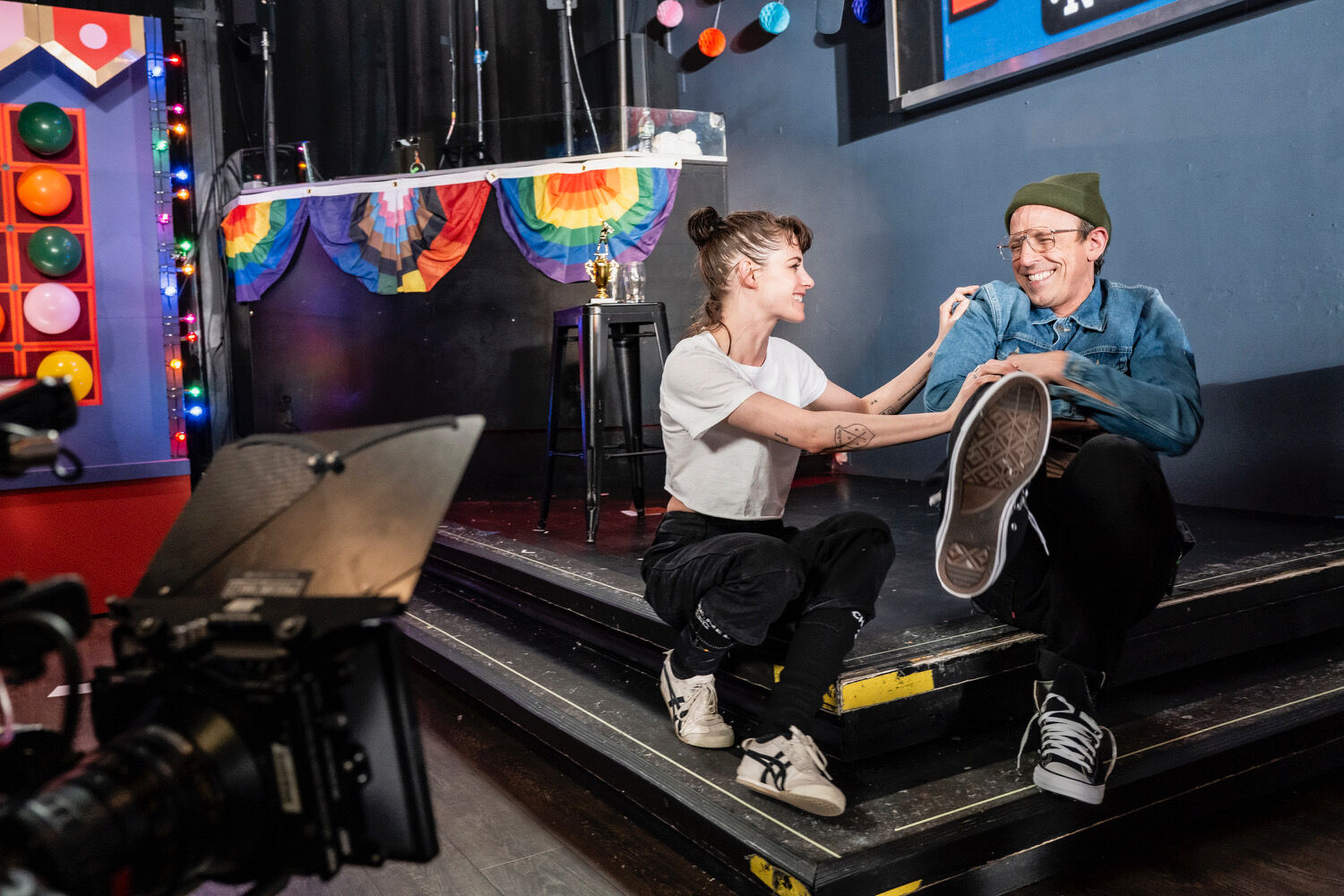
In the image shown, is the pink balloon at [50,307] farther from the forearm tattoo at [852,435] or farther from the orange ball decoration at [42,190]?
the forearm tattoo at [852,435]

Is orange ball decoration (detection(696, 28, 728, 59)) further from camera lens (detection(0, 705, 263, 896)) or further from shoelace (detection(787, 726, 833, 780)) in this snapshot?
camera lens (detection(0, 705, 263, 896))

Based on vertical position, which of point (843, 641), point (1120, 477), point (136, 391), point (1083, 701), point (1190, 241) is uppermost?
point (1190, 241)

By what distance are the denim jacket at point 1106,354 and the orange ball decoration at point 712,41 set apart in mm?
3890

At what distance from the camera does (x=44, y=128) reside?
3506 mm

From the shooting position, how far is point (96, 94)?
3.69m

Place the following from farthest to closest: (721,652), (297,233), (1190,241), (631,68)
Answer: (631,68) < (297,233) < (1190,241) < (721,652)

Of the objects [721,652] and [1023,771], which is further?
[721,652]

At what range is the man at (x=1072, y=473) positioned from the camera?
1429 millimetres

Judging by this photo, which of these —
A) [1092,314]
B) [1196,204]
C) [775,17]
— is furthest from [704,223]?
[775,17]

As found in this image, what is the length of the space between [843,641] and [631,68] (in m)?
5.10

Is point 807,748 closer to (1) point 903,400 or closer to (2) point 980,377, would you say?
(2) point 980,377

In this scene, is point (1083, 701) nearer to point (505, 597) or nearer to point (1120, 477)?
point (1120, 477)

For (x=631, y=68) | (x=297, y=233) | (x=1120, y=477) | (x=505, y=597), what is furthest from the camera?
→ (x=631, y=68)

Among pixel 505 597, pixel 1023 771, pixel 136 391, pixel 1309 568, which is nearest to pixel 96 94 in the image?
pixel 136 391
